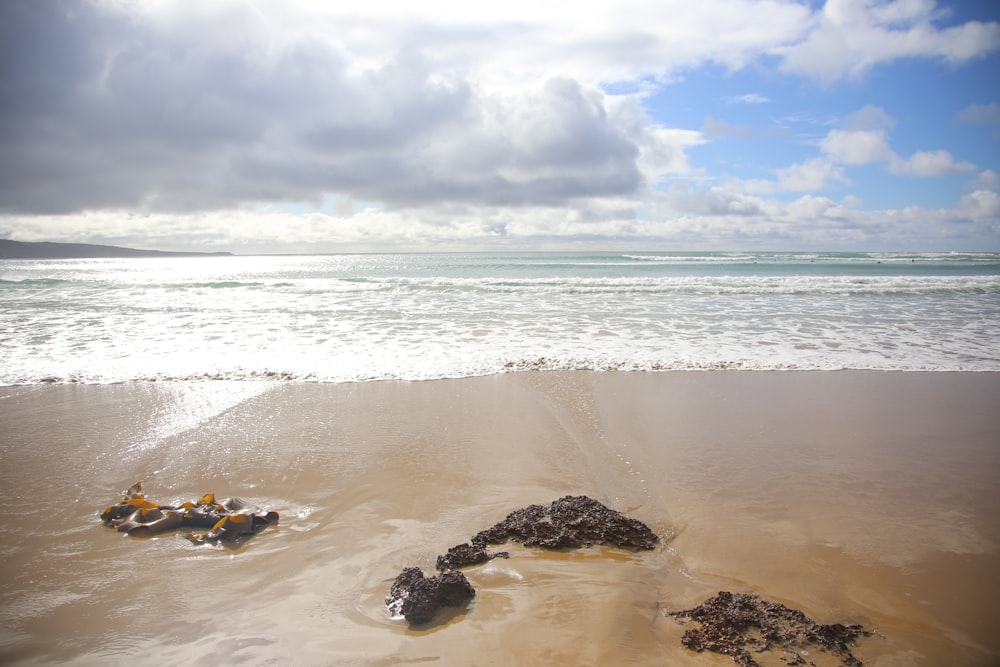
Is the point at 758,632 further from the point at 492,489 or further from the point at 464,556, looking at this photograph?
the point at 492,489

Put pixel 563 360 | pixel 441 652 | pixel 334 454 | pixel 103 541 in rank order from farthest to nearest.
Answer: pixel 563 360, pixel 334 454, pixel 103 541, pixel 441 652

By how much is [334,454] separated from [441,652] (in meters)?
2.91

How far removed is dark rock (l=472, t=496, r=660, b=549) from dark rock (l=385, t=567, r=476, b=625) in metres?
0.59

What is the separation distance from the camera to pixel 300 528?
354 cm

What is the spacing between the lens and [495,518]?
3.63 m

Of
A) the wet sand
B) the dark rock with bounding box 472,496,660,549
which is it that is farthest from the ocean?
the dark rock with bounding box 472,496,660,549

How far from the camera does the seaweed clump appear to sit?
2273 mm

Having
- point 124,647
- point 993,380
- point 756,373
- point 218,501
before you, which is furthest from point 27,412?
point 993,380

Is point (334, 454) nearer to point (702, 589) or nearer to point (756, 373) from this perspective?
point (702, 589)

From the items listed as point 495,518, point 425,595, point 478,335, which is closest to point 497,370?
point 478,335

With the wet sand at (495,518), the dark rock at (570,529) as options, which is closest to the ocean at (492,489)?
the wet sand at (495,518)

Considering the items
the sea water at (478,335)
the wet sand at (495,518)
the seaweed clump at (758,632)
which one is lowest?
the wet sand at (495,518)

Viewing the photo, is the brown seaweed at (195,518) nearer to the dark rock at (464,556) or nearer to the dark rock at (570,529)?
the dark rock at (464,556)

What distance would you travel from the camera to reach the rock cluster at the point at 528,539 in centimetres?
257
